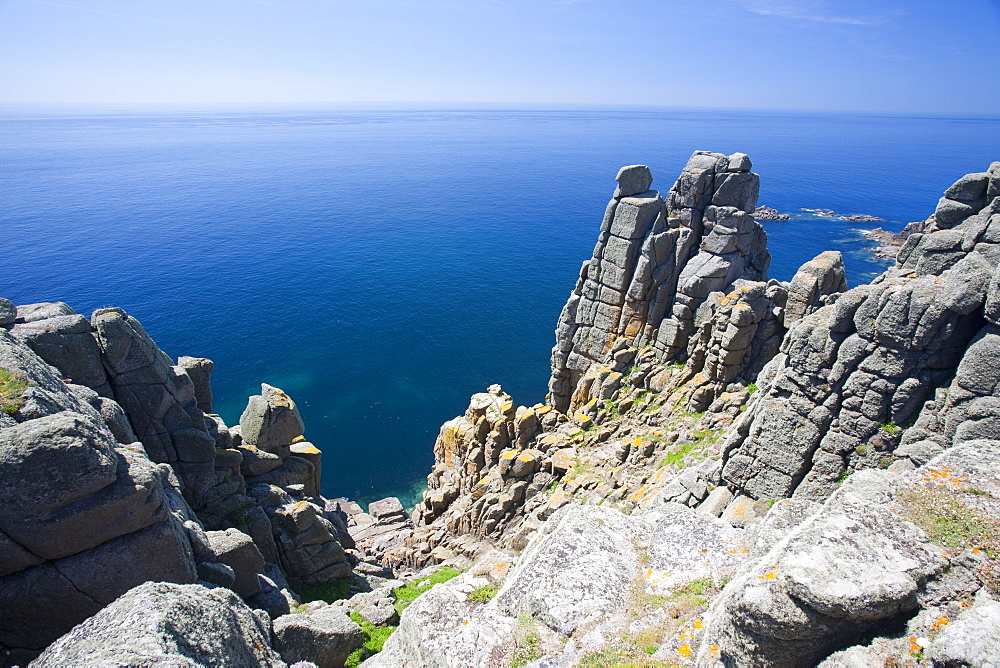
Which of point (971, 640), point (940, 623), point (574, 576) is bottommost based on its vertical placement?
point (574, 576)

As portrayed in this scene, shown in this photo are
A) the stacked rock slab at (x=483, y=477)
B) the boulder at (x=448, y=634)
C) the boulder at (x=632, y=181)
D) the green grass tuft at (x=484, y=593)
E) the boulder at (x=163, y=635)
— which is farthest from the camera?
the boulder at (x=632, y=181)

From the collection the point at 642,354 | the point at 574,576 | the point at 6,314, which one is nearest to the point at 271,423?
the point at 6,314

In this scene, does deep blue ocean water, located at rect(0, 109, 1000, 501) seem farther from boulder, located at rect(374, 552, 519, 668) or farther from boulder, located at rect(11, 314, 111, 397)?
boulder, located at rect(374, 552, 519, 668)

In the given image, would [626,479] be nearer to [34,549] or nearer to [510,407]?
[510,407]

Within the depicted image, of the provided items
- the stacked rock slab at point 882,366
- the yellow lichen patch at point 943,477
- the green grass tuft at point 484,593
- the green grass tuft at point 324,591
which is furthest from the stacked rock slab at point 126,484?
the stacked rock slab at point 882,366

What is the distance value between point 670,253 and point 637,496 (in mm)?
20798

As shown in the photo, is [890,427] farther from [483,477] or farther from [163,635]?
[483,477]

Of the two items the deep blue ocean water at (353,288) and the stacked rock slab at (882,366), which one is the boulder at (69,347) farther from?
the deep blue ocean water at (353,288)

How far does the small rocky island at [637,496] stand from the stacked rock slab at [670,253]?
24cm

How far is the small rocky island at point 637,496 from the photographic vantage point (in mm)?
10961

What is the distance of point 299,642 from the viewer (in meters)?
19.6

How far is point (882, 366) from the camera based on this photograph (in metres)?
21.3

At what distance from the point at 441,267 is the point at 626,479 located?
11490 cm

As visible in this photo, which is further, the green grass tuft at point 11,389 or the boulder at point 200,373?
the boulder at point 200,373
